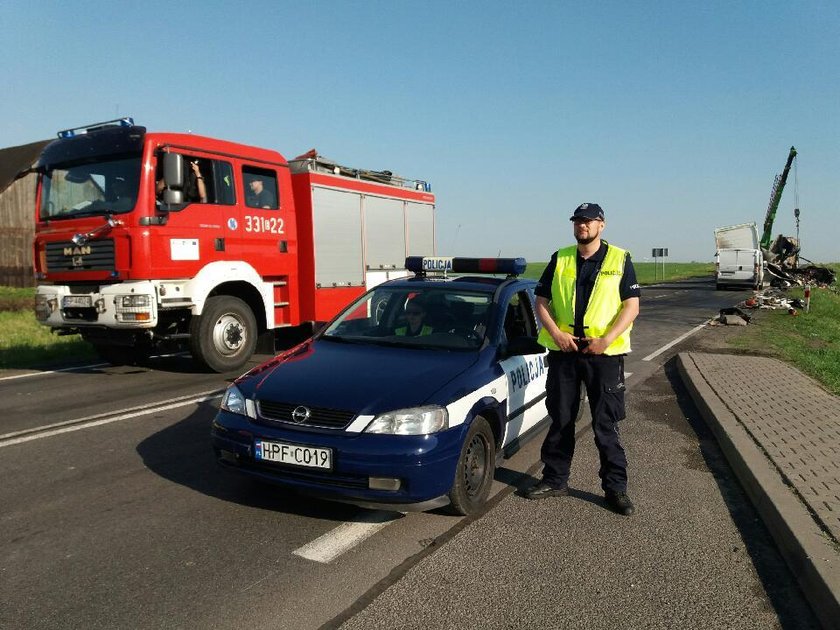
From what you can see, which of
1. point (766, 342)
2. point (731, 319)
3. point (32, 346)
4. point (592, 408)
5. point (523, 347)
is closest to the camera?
point (592, 408)

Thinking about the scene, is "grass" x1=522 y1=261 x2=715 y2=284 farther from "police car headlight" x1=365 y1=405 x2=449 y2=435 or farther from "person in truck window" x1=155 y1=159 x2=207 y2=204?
"police car headlight" x1=365 y1=405 x2=449 y2=435

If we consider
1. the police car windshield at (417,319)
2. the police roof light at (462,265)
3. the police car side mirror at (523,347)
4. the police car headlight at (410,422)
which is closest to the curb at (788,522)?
the police car side mirror at (523,347)

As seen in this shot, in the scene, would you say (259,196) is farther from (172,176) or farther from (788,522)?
(788,522)

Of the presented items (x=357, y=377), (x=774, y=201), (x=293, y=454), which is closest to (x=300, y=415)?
(x=293, y=454)

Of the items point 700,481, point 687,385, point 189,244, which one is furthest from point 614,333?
point 189,244

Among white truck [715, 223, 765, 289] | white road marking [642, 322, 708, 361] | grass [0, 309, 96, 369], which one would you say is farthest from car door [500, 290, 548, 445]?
white truck [715, 223, 765, 289]

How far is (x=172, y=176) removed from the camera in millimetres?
7902

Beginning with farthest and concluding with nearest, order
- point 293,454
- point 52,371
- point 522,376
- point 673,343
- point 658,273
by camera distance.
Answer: point 658,273
point 673,343
point 52,371
point 522,376
point 293,454

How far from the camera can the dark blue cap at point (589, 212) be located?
4160mm

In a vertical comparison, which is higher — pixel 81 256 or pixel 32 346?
pixel 81 256

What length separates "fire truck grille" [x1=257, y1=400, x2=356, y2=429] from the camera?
144 inches

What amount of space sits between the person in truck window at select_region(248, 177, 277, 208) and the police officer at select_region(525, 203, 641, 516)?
5959 millimetres

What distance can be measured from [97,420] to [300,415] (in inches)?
142

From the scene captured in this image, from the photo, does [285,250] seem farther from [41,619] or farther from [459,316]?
[41,619]
